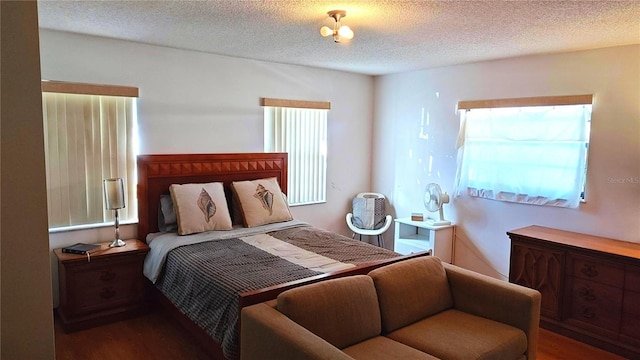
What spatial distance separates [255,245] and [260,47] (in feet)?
5.68

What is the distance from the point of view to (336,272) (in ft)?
8.36

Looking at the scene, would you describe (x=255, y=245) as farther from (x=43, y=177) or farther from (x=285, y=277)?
(x=43, y=177)

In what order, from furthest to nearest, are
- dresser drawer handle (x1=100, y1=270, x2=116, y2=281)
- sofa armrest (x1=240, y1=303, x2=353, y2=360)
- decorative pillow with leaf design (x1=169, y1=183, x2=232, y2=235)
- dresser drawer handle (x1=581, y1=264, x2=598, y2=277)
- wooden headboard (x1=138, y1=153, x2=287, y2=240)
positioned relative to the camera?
wooden headboard (x1=138, y1=153, x2=287, y2=240) → decorative pillow with leaf design (x1=169, y1=183, x2=232, y2=235) → dresser drawer handle (x1=100, y1=270, x2=116, y2=281) → dresser drawer handle (x1=581, y1=264, x2=598, y2=277) → sofa armrest (x1=240, y1=303, x2=353, y2=360)

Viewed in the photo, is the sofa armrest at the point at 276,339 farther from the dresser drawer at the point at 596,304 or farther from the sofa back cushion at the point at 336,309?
the dresser drawer at the point at 596,304

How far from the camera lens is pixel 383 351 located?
2090mm

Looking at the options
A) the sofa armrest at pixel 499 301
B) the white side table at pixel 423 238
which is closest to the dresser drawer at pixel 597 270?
the sofa armrest at pixel 499 301

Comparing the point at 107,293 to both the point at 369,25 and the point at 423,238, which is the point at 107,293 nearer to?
the point at 369,25

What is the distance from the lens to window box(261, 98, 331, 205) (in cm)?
458

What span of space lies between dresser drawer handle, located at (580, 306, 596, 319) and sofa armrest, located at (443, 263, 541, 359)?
3.53 ft

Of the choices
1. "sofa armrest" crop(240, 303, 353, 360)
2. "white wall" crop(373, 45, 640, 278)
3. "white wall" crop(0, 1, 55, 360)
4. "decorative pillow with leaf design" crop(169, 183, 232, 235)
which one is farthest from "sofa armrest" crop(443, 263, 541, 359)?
"white wall" crop(0, 1, 55, 360)

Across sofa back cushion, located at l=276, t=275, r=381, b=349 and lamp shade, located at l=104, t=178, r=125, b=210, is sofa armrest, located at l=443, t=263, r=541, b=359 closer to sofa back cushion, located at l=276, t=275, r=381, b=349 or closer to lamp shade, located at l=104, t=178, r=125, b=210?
sofa back cushion, located at l=276, t=275, r=381, b=349

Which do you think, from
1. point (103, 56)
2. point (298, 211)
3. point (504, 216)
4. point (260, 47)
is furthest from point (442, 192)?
point (103, 56)

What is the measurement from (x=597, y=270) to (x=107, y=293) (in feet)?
12.3

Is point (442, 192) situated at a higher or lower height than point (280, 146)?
lower
